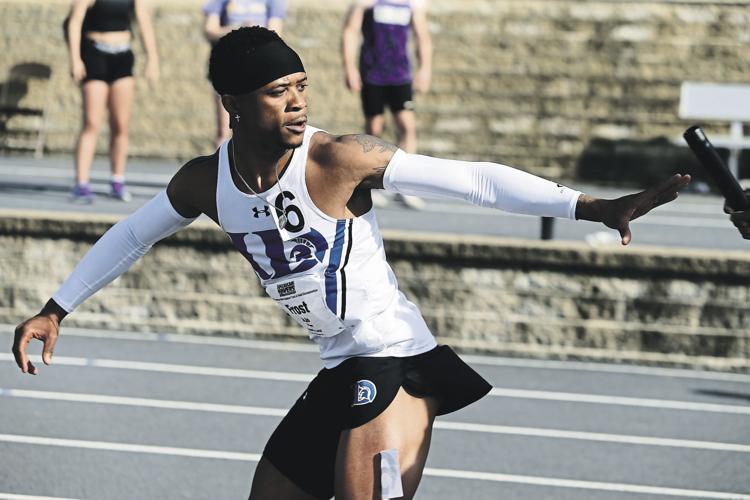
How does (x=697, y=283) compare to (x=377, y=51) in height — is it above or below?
below

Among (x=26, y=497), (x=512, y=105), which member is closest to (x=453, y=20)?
(x=512, y=105)

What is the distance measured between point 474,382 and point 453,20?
1146 cm

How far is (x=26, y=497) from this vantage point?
6.34 m

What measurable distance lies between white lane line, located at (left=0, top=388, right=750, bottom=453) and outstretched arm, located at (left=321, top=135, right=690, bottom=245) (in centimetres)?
384

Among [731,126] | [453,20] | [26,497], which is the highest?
[453,20]

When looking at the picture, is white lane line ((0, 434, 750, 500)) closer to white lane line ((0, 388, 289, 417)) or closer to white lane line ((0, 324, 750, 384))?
white lane line ((0, 388, 289, 417))

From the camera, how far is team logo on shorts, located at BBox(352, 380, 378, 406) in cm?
412

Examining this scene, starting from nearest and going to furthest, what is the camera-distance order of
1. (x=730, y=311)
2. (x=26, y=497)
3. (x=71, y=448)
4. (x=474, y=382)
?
1. (x=474, y=382)
2. (x=26, y=497)
3. (x=71, y=448)
4. (x=730, y=311)

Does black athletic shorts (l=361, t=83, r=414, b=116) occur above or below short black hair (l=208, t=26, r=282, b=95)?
above

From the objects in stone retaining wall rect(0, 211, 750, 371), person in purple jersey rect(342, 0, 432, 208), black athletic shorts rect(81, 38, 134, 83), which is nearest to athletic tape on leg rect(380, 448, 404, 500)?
stone retaining wall rect(0, 211, 750, 371)

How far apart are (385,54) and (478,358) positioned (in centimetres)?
273

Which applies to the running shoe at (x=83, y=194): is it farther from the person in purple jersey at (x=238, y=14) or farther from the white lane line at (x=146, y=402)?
the white lane line at (x=146, y=402)

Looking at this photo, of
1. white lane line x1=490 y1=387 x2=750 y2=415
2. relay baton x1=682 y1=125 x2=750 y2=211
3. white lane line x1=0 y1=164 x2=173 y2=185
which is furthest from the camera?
white lane line x1=0 y1=164 x2=173 y2=185

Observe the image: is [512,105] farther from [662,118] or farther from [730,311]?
[730,311]
